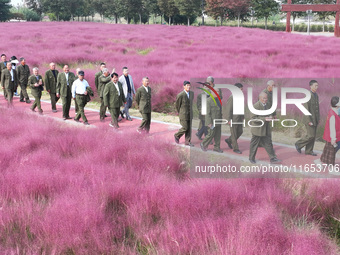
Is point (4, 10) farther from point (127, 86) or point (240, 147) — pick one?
point (240, 147)

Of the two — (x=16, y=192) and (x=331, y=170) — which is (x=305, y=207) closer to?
(x=331, y=170)

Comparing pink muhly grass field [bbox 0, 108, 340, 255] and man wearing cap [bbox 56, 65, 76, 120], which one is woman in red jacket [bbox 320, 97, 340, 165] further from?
man wearing cap [bbox 56, 65, 76, 120]

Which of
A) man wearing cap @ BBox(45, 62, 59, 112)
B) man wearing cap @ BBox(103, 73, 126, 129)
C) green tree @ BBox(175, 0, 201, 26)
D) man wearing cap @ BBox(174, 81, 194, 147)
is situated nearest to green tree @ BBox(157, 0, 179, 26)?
green tree @ BBox(175, 0, 201, 26)

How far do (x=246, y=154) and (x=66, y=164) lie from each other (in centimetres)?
366

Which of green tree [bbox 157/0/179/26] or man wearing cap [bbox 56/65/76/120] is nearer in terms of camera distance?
man wearing cap [bbox 56/65/76/120]

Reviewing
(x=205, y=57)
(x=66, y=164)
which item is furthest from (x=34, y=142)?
(x=205, y=57)

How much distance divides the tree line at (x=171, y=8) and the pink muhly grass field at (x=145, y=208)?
57617mm

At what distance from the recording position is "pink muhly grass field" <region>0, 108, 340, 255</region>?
356 cm

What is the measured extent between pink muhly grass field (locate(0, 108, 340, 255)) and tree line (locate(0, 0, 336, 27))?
57617mm

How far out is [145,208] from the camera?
13.9 ft

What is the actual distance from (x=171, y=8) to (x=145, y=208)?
68637mm

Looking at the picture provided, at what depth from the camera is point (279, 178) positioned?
5086mm

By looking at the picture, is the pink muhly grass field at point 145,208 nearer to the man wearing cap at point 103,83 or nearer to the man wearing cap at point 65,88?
the man wearing cap at point 103,83

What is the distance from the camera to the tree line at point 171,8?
198 feet
